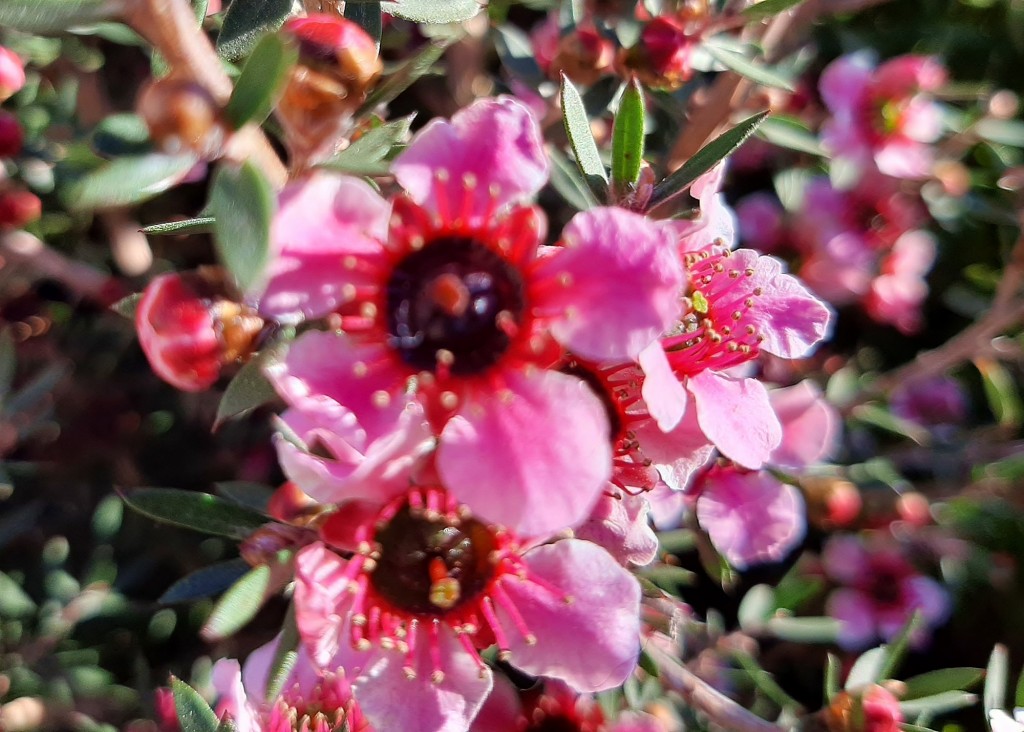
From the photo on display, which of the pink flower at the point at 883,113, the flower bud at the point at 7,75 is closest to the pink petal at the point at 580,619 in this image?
the flower bud at the point at 7,75

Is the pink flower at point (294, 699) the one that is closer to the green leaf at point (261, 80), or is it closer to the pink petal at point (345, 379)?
the pink petal at point (345, 379)

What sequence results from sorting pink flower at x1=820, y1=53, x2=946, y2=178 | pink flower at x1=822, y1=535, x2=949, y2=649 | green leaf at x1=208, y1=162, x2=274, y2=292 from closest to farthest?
1. green leaf at x1=208, y1=162, x2=274, y2=292
2. pink flower at x1=820, y1=53, x2=946, y2=178
3. pink flower at x1=822, y1=535, x2=949, y2=649

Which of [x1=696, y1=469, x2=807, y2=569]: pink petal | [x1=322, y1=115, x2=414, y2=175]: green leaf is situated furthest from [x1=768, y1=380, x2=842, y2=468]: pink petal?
[x1=322, y1=115, x2=414, y2=175]: green leaf

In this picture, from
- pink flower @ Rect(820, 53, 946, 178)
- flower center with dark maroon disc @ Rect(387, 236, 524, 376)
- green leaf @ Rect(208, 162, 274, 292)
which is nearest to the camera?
green leaf @ Rect(208, 162, 274, 292)

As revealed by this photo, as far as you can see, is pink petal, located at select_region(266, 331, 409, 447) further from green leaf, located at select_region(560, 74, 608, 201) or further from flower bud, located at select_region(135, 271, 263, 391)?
green leaf, located at select_region(560, 74, 608, 201)

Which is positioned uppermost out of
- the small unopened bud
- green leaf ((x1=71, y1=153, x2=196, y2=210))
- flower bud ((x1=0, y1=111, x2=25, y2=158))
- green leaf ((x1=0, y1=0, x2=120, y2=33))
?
green leaf ((x1=0, y1=0, x2=120, y2=33))

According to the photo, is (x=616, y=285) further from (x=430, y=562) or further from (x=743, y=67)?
(x=743, y=67)

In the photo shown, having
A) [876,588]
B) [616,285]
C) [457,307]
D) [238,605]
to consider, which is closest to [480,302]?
[457,307]
